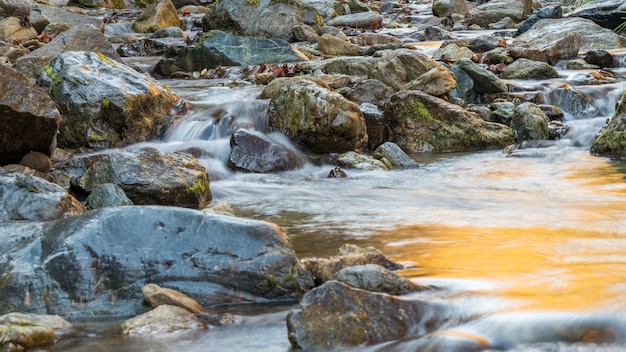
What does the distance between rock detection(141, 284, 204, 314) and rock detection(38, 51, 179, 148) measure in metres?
5.40

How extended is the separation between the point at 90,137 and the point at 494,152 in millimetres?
5261

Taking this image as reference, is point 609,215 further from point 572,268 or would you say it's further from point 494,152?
point 494,152

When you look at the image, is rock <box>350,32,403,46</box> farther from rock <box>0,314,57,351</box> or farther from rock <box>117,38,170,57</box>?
rock <box>0,314,57,351</box>

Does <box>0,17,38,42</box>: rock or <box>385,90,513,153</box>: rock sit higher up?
<box>0,17,38,42</box>: rock

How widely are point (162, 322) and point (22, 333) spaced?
0.60 metres

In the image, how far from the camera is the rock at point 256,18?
17953 millimetres

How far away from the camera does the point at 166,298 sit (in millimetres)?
3469

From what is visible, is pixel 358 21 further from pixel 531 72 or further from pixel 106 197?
pixel 106 197

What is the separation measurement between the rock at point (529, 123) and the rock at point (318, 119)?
8.08ft

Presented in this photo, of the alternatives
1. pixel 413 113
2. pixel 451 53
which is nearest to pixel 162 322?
pixel 413 113

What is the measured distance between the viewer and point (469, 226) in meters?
5.35

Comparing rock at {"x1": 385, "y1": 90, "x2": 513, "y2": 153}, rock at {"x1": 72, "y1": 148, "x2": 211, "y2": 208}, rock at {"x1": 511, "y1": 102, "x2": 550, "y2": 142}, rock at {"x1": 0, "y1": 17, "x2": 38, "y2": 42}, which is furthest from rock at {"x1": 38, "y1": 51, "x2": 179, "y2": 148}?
rock at {"x1": 0, "y1": 17, "x2": 38, "y2": 42}

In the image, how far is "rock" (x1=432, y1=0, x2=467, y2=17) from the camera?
82.8 ft

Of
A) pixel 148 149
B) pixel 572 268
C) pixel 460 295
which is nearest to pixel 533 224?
pixel 572 268
